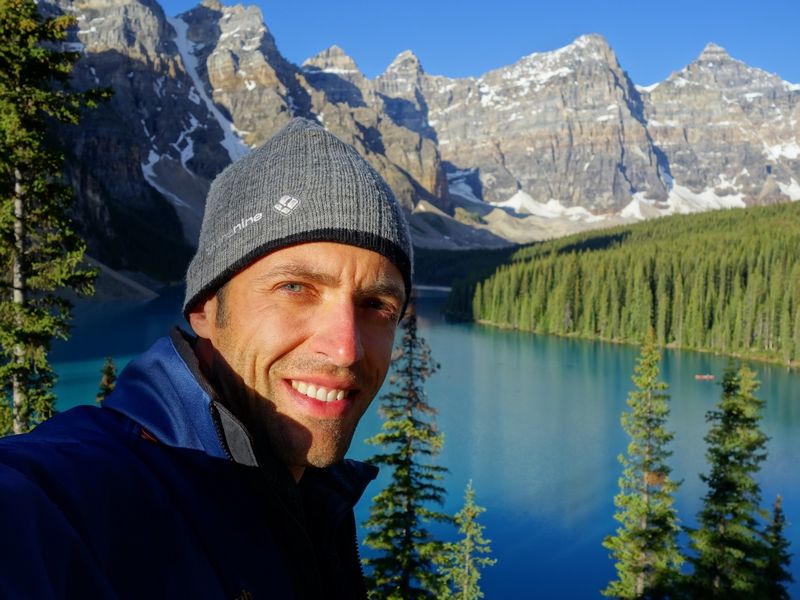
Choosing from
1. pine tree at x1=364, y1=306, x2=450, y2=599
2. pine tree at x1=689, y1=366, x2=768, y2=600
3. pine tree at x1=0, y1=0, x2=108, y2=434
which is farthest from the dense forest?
pine tree at x1=0, y1=0, x2=108, y2=434

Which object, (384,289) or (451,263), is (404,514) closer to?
(384,289)

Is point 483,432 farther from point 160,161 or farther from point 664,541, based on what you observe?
point 160,161

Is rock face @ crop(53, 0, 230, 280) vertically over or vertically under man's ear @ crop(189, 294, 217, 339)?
over

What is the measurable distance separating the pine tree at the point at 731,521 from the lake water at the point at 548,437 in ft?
22.0

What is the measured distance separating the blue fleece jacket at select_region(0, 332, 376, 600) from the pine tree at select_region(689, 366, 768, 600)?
52.7ft

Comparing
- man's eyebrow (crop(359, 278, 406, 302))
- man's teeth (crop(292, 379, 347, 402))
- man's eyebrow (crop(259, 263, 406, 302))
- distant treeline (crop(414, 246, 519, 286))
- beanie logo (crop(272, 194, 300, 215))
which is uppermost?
distant treeline (crop(414, 246, 519, 286))

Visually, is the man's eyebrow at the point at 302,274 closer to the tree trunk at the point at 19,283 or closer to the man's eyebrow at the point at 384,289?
Answer: the man's eyebrow at the point at 384,289

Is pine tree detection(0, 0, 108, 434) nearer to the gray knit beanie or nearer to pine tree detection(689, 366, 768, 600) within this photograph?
the gray knit beanie

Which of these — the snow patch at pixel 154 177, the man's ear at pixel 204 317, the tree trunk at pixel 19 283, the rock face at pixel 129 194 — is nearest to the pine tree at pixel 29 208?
the tree trunk at pixel 19 283

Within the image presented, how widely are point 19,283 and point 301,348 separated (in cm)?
833

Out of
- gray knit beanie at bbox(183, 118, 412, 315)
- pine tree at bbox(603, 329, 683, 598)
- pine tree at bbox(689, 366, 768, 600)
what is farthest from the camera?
pine tree at bbox(603, 329, 683, 598)

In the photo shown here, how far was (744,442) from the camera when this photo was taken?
15.5m

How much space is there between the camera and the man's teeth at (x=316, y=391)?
6.39 ft

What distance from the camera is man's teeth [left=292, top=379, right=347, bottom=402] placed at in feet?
6.39
